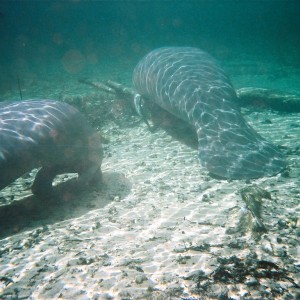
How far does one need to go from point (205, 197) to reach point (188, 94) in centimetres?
373

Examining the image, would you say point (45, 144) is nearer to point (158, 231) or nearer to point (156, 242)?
point (158, 231)

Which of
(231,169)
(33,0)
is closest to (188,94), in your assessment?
(231,169)

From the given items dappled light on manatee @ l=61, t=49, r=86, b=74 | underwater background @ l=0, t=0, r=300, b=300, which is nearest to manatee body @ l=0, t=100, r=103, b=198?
underwater background @ l=0, t=0, r=300, b=300

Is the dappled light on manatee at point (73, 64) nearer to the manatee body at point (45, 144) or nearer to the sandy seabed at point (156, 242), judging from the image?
the manatee body at point (45, 144)

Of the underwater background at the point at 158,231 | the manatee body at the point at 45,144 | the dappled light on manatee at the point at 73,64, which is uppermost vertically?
the dappled light on manatee at the point at 73,64

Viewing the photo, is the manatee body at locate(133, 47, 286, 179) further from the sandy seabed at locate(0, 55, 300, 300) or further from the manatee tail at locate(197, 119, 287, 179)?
the sandy seabed at locate(0, 55, 300, 300)

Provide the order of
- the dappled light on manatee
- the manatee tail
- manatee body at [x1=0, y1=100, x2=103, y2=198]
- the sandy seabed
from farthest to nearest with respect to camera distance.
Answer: the dappled light on manatee
the manatee tail
manatee body at [x1=0, y1=100, x2=103, y2=198]
the sandy seabed

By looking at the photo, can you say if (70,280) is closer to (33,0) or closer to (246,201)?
(246,201)

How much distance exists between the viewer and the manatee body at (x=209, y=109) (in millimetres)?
5910

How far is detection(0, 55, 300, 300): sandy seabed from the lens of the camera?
8.48 ft

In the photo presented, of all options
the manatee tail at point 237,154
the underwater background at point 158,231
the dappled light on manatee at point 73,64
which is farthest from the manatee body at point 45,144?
the dappled light on manatee at point 73,64

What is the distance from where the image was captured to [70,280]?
2.87m

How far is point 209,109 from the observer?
23.6ft

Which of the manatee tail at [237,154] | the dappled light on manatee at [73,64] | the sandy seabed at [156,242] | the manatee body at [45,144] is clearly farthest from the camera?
the dappled light on manatee at [73,64]
